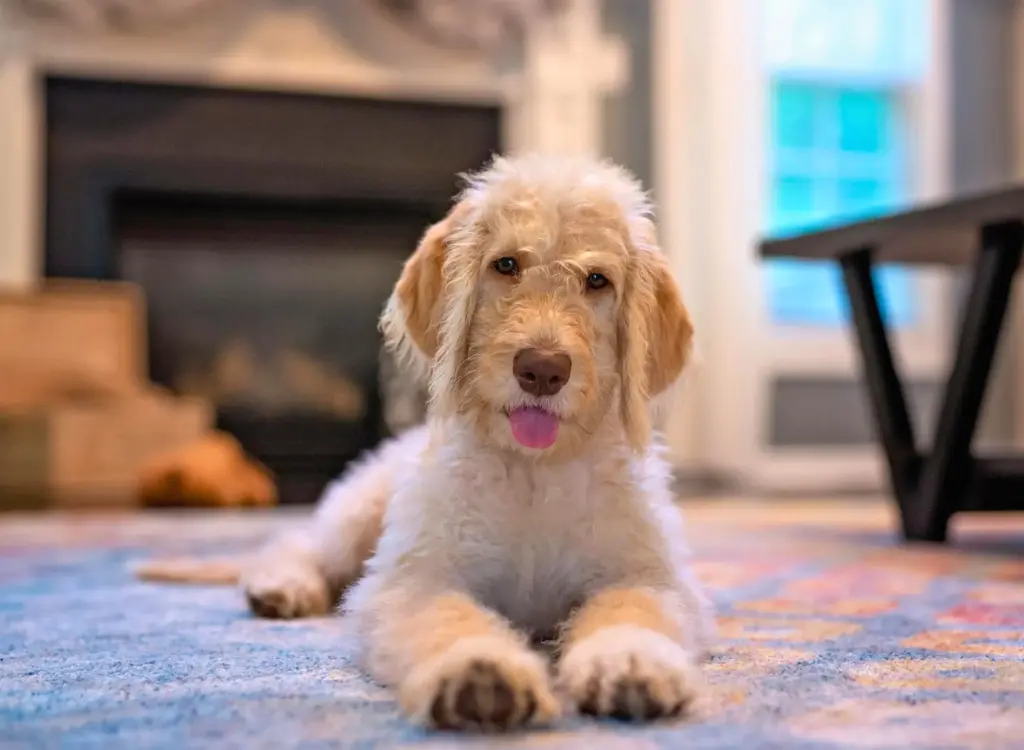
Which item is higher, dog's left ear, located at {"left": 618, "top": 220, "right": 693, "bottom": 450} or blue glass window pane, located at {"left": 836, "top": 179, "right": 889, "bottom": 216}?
blue glass window pane, located at {"left": 836, "top": 179, "right": 889, "bottom": 216}

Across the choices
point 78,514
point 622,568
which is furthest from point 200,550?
point 622,568

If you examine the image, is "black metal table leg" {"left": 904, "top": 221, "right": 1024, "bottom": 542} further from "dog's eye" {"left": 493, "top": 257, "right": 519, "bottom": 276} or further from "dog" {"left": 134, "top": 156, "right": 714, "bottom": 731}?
"dog's eye" {"left": 493, "top": 257, "right": 519, "bottom": 276}

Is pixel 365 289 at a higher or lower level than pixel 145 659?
higher

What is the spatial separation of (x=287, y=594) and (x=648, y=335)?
735 millimetres

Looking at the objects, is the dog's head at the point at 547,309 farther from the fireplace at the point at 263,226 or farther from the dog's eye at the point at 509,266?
the fireplace at the point at 263,226

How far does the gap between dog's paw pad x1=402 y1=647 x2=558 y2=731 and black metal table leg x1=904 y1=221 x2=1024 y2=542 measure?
2135 millimetres

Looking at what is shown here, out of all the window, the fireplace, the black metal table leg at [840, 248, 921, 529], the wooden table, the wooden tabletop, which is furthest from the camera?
the window

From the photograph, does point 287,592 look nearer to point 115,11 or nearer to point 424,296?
point 424,296

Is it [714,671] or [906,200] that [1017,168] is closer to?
[906,200]

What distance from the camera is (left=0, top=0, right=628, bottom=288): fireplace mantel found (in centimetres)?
472

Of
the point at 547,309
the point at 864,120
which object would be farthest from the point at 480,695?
the point at 864,120

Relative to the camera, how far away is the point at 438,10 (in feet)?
16.5

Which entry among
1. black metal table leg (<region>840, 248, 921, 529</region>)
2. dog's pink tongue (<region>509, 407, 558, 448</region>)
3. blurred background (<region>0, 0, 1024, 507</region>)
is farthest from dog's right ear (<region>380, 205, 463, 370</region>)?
blurred background (<region>0, 0, 1024, 507</region>)

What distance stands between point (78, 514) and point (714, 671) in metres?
3.29
